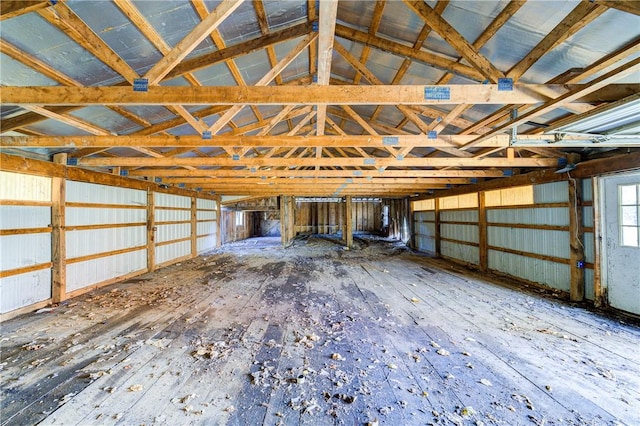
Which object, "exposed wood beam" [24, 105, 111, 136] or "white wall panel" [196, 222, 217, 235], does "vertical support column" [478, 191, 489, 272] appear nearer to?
"exposed wood beam" [24, 105, 111, 136]

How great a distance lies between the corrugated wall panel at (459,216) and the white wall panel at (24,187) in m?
9.91

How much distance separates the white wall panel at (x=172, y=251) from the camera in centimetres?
805

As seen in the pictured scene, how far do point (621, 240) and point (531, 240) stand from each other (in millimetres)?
1818

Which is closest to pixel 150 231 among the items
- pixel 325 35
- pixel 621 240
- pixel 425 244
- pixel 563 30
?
pixel 325 35

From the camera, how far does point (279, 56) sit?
405 cm

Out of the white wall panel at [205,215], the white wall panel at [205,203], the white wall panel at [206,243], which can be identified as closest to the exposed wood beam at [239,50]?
the white wall panel at [205,203]

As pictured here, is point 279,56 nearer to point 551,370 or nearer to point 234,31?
point 234,31

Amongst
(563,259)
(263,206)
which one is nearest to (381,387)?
(563,259)

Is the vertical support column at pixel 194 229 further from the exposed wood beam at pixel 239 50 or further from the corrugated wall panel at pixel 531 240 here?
the corrugated wall panel at pixel 531 240

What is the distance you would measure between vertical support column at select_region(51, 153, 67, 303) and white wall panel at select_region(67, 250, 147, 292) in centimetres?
22

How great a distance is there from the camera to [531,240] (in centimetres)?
600

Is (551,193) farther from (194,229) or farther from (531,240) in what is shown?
(194,229)

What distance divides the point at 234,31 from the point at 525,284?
7272mm

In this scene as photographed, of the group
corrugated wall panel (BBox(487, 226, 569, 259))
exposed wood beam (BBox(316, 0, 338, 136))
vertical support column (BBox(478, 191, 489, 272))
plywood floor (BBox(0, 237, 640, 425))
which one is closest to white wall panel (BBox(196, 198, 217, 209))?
plywood floor (BBox(0, 237, 640, 425))
